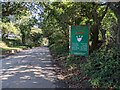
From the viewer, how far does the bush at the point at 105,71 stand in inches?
275

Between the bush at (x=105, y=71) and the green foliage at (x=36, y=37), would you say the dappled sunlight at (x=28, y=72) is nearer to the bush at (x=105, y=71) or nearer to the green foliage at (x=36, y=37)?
the bush at (x=105, y=71)

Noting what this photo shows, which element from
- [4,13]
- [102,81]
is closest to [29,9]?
[4,13]

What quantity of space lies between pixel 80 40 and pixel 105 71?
3259mm

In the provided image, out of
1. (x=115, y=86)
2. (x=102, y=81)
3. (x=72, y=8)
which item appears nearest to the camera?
(x=115, y=86)

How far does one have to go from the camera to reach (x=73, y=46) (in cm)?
1081

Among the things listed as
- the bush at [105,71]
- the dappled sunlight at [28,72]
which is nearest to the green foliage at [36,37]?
the dappled sunlight at [28,72]

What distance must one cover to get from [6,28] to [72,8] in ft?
86.6

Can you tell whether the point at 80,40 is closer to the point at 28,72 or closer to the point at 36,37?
the point at 28,72

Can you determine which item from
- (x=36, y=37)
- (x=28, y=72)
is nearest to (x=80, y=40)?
(x=28, y=72)

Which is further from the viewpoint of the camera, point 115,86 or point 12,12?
point 12,12

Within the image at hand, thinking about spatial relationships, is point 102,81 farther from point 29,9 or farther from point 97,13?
point 29,9

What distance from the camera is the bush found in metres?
6.99

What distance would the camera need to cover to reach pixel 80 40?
10.6 m

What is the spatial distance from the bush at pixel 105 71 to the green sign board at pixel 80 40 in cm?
111
